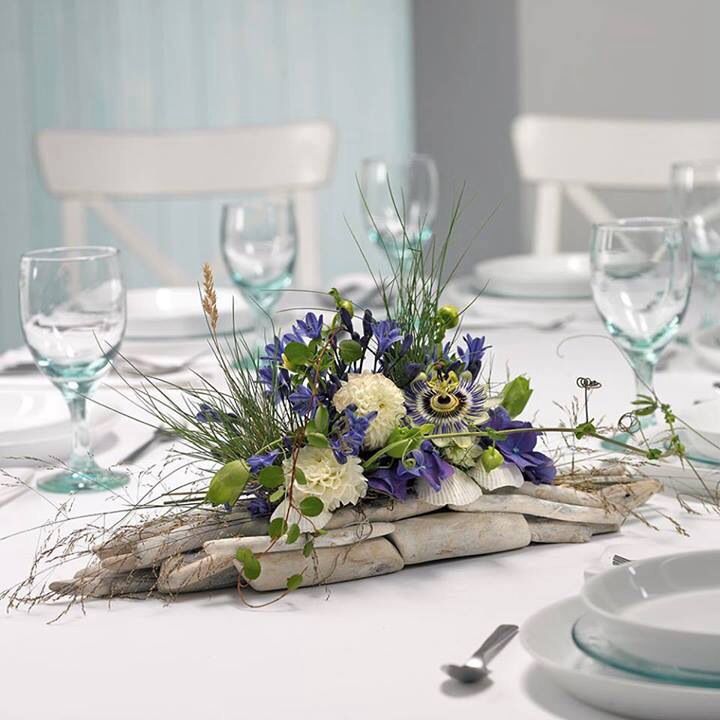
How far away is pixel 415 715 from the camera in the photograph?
2.10 ft

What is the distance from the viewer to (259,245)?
5.24 ft

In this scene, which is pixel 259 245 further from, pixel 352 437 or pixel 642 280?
pixel 352 437

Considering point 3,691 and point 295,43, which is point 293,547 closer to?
point 3,691

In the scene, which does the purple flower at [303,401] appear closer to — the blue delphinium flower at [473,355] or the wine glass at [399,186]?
the blue delphinium flower at [473,355]

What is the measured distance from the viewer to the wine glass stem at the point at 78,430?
44.4 inches

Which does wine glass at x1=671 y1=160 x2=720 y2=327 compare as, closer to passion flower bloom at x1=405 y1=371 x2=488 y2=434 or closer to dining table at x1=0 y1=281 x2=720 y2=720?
dining table at x1=0 y1=281 x2=720 y2=720

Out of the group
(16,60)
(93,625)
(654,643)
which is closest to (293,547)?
(93,625)

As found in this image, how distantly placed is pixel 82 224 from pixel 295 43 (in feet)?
A: 5.26

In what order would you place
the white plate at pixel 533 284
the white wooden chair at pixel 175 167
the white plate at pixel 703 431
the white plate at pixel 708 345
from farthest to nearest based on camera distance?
1. the white wooden chair at pixel 175 167
2. the white plate at pixel 533 284
3. the white plate at pixel 708 345
4. the white plate at pixel 703 431

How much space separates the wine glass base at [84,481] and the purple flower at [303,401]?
281 millimetres

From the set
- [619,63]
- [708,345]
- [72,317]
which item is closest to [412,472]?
[72,317]

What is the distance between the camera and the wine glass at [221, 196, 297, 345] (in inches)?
62.7

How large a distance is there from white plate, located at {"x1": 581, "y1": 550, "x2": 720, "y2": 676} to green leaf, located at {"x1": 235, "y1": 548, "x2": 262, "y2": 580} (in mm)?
204

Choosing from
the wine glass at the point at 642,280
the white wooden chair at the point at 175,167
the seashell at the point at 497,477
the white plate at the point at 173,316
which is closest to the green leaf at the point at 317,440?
the seashell at the point at 497,477
